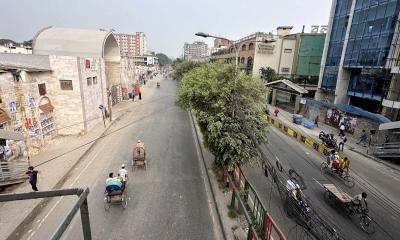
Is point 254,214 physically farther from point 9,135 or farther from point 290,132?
point 290,132

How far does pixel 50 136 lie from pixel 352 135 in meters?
27.5

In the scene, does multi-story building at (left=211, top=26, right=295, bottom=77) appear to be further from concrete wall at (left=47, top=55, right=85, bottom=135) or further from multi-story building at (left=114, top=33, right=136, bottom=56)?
multi-story building at (left=114, top=33, right=136, bottom=56)

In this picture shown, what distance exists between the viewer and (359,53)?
2720 centimetres

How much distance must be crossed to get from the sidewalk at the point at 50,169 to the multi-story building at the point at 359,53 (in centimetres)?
2840

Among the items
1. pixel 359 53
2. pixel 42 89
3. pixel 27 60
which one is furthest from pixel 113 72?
pixel 359 53

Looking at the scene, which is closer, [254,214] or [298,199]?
[254,214]

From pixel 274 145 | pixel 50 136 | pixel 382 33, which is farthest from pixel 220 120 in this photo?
pixel 382 33

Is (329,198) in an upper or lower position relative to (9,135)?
lower

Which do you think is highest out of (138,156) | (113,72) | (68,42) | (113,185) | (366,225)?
(68,42)

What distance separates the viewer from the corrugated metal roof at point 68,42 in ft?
83.1

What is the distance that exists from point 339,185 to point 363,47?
67.0 ft

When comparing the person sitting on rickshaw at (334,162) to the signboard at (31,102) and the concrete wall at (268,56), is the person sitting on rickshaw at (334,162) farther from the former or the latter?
the concrete wall at (268,56)

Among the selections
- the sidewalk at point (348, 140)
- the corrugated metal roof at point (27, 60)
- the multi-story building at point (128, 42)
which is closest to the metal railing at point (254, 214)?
the sidewalk at point (348, 140)

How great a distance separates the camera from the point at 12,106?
13.6 meters
